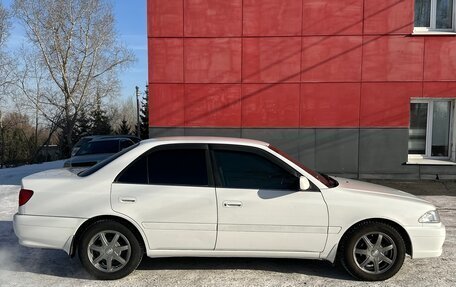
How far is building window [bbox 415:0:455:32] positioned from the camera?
10688 mm

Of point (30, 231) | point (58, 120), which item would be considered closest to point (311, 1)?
point (30, 231)

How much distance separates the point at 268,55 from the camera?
34.8 ft

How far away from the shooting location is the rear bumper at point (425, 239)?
422cm

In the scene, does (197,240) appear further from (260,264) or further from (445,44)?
(445,44)

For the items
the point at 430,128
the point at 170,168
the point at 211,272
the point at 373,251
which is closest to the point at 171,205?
the point at 170,168

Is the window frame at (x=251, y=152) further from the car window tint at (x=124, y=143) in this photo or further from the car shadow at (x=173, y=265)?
the car window tint at (x=124, y=143)

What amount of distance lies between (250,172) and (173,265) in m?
1.50

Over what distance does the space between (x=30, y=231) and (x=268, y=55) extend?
7.82 m

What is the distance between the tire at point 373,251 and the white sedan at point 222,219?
0.01 m

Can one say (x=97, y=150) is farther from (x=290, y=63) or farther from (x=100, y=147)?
(x=290, y=63)

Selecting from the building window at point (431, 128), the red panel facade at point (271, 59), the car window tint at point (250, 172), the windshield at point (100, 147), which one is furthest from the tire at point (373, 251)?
the windshield at point (100, 147)

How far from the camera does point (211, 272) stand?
449 centimetres

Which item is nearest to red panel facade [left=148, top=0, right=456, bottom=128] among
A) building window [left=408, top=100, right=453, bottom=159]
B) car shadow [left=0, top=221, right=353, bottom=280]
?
building window [left=408, top=100, right=453, bottom=159]

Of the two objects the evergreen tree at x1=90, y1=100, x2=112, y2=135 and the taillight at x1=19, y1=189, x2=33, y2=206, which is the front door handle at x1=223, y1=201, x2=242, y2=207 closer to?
the taillight at x1=19, y1=189, x2=33, y2=206
